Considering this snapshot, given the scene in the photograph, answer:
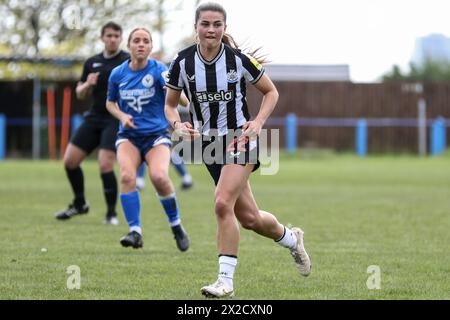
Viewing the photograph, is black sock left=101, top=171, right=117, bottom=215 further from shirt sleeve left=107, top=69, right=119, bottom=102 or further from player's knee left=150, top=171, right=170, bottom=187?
player's knee left=150, top=171, right=170, bottom=187

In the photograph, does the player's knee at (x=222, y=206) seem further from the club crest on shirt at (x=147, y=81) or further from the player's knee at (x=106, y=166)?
the player's knee at (x=106, y=166)

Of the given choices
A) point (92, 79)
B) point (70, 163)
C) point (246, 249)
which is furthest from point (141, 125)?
point (70, 163)

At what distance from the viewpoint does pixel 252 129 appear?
6.42 meters

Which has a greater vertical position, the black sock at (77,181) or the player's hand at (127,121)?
the player's hand at (127,121)

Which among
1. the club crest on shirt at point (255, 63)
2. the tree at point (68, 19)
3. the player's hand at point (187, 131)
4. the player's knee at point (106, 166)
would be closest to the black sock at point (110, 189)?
the player's knee at point (106, 166)

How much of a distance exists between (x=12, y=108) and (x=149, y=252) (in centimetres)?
2505

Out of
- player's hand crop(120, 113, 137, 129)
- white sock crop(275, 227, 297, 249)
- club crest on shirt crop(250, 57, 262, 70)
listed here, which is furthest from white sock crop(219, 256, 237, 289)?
player's hand crop(120, 113, 137, 129)

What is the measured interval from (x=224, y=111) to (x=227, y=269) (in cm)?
109

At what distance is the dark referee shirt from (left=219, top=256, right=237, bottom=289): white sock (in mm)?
5084

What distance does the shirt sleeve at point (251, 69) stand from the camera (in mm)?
6594

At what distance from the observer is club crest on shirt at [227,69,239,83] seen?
655 centimetres

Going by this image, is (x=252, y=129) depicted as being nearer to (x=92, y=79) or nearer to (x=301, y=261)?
(x=301, y=261)

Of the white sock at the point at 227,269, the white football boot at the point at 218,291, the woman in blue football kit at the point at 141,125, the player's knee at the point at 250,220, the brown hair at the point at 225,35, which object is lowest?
the white football boot at the point at 218,291

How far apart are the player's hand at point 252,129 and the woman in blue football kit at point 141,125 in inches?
97.2
